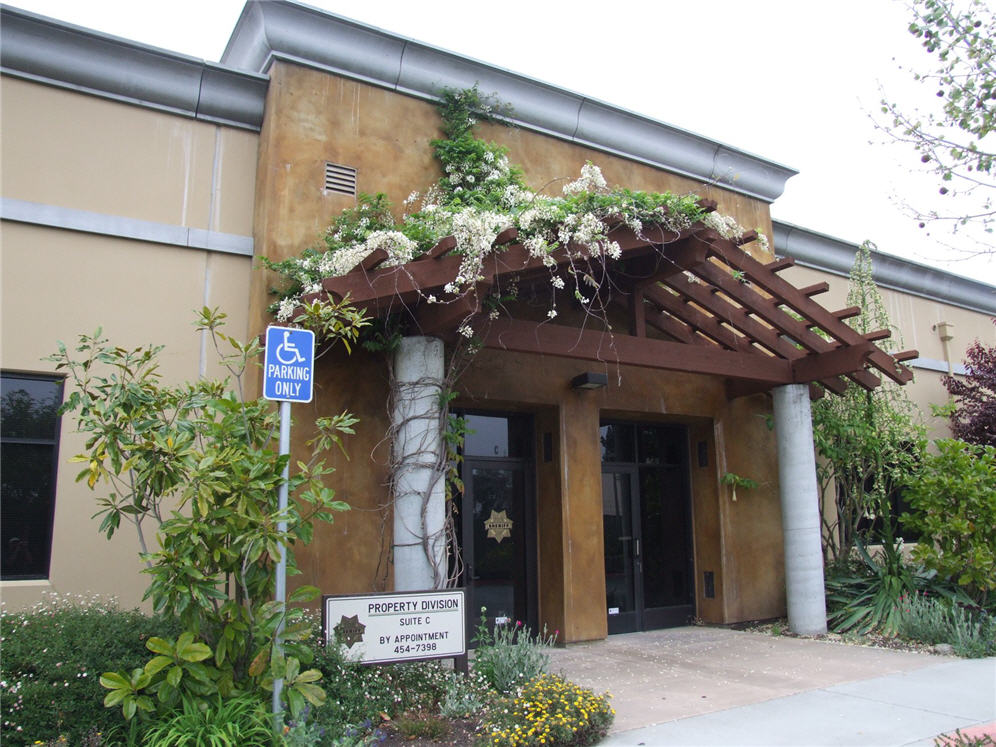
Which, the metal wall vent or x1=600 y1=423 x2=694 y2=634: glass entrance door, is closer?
the metal wall vent

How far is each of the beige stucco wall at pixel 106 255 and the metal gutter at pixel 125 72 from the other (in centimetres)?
13

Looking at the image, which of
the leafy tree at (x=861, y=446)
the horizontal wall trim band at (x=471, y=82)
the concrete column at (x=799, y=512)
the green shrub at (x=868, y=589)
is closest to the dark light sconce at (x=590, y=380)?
the concrete column at (x=799, y=512)

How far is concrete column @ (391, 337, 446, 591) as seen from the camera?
728 cm

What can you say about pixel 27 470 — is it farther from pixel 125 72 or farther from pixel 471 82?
pixel 471 82

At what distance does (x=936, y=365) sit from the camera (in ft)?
51.0

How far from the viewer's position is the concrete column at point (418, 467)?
7.28m

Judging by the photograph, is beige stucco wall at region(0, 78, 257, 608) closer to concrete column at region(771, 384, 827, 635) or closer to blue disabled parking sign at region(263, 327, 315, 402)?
blue disabled parking sign at region(263, 327, 315, 402)

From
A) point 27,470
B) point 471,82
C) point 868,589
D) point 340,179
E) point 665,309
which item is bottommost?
point 868,589

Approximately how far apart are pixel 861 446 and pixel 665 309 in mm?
3635

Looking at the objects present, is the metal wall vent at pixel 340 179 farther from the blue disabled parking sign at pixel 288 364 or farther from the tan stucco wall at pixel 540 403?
the blue disabled parking sign at pixel 288 364

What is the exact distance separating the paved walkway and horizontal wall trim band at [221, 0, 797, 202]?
590 centimetres

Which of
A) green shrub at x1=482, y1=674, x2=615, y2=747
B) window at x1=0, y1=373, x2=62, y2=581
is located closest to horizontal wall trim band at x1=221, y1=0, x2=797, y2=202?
window at x1=0, y1=373, x2=62, y2=581

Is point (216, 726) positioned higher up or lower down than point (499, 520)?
lower down

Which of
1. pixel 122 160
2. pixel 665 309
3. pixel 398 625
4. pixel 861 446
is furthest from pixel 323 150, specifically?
pixel 861 446
